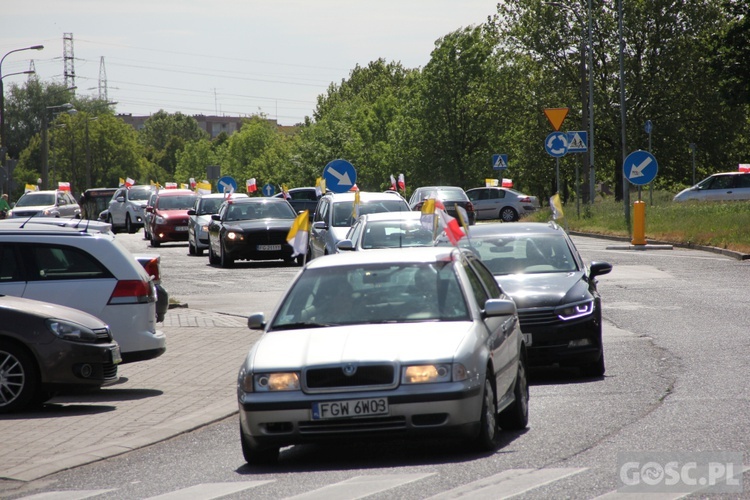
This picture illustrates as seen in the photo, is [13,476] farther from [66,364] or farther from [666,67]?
[666,67]

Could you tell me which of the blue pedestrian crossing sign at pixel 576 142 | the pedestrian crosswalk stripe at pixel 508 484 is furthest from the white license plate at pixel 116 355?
the blue pedestrian crossing sign at pixel 576 142

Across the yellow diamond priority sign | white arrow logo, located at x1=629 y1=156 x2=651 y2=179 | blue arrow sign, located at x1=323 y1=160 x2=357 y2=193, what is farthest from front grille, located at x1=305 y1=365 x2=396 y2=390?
the yellow diamond priority sign

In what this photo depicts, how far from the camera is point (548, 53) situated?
212 feet

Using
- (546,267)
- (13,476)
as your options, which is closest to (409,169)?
(546,267)

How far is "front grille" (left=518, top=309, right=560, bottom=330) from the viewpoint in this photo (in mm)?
12055

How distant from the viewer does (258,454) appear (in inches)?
322

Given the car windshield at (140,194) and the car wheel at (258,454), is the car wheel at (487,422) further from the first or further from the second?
the car windshield at (140,194)

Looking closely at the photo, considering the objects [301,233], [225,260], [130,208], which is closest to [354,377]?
[301,233]

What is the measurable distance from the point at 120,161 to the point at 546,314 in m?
134

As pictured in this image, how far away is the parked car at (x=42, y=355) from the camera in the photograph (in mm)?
10898

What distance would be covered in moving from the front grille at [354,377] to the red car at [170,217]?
33663mm

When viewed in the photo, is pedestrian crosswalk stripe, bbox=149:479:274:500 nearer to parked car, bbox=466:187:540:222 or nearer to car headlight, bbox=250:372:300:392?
car headlight, bbox=250:372:300:392

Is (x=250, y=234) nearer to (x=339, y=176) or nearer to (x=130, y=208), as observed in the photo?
(x=339, y=176)

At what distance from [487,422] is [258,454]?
145cm
